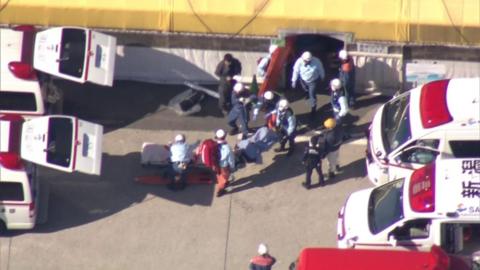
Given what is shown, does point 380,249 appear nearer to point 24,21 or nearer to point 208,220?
point 208,220

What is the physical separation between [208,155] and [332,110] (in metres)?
3.37

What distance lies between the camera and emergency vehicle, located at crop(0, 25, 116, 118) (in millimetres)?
29141

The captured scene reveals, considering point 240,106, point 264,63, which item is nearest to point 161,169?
point 240,106

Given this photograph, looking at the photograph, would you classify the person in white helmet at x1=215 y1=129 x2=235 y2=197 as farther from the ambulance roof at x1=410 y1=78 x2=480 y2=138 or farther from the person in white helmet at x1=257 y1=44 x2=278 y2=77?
the ambulance roof at x1=410 y1=78 x2=480 y2=138

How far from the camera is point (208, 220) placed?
2861 centimetres

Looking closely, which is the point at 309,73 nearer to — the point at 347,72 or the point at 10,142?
the point at 347,72

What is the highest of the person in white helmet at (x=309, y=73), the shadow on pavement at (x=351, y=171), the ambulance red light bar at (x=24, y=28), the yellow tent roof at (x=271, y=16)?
the yellow tent roof at (x=271, y=16)

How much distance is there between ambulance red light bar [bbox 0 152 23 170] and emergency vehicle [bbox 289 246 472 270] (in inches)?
229

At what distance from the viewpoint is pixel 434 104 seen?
90.2 ft

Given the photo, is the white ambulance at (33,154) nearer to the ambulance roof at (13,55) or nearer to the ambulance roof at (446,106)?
the ambulance roof at (13,55)

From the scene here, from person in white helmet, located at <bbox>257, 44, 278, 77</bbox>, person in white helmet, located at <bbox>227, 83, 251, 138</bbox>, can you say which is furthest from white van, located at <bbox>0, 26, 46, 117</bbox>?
person in white helmet, located at <bbox>257, 44, 278, 77</bbox>

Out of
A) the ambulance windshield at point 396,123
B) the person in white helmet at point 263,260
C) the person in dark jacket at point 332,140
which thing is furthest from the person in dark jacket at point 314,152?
the person in white helmet at point 263,260

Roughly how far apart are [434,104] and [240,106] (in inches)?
163

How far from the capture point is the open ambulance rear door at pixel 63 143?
91.5 feet
